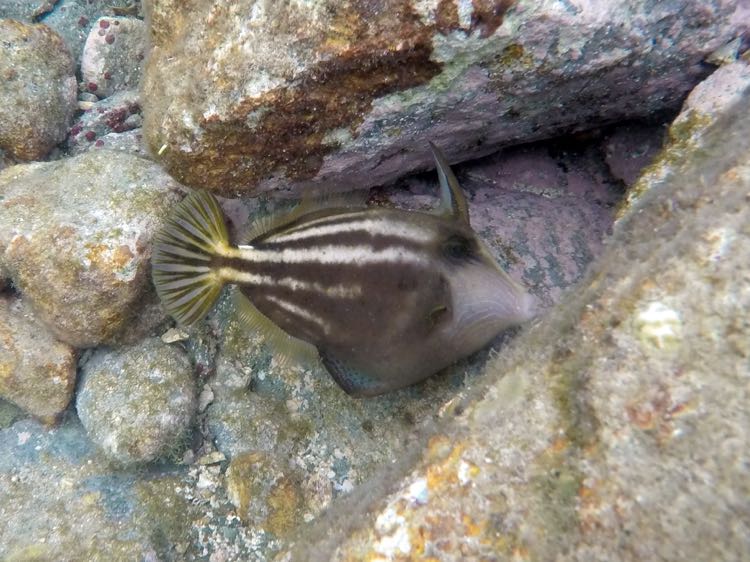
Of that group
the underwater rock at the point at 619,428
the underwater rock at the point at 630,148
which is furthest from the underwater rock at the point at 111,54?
the underwater rock at the point at 619,428

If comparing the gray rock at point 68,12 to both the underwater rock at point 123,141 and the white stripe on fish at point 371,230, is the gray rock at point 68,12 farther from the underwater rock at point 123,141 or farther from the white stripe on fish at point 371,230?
the white stripe on fish at point 371,230

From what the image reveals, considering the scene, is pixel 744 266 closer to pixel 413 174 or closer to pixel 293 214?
pixel 293 214

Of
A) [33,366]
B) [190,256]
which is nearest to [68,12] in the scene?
[33,366]

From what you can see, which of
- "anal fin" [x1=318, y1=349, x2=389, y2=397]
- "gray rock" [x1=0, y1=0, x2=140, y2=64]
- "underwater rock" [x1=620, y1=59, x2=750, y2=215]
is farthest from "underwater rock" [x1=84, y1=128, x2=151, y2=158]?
"underwater rock" [x1=620, y1=59, x2=750, y2=215]

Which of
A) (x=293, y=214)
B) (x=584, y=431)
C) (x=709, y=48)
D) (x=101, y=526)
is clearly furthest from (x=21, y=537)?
(x=709, y=48)

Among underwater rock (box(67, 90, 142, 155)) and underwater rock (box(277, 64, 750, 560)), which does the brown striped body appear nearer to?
underwater rock (box(277, 64, 750, 560))

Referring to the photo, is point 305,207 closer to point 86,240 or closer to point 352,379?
point 352,379
